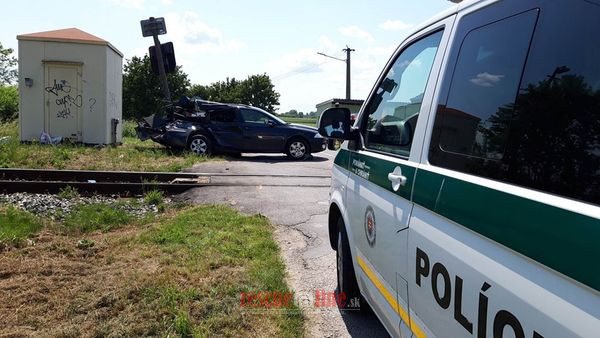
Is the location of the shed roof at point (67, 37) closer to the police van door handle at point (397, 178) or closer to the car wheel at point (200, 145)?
the car wheel at point (200, 145)

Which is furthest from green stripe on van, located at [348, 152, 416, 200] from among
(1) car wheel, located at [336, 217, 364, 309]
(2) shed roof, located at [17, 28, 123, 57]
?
(2) shed roof, located at [17, 28, 123, 57]

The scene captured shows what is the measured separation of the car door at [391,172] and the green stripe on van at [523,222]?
29 cm

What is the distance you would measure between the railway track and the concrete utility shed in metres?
6.73

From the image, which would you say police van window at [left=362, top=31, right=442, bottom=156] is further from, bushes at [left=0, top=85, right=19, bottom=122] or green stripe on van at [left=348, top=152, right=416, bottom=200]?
bushes at [left=0, top=85, right=19, bottom=122]

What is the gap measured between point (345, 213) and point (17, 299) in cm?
264

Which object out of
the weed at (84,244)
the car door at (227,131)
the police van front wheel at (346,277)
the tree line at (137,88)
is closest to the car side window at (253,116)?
the car door at (227,131)

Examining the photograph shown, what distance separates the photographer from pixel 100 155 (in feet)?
41.9

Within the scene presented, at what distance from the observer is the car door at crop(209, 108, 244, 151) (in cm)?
1444

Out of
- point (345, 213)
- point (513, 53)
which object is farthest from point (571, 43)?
point (345, 213)

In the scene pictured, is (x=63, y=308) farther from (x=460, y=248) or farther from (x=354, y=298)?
(x=460, y=248)

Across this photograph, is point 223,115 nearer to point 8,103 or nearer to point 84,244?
point 84,244

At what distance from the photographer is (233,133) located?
14.5 meters

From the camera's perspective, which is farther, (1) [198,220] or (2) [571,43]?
(1) [198,220]

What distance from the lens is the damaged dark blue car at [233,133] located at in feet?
46.9
